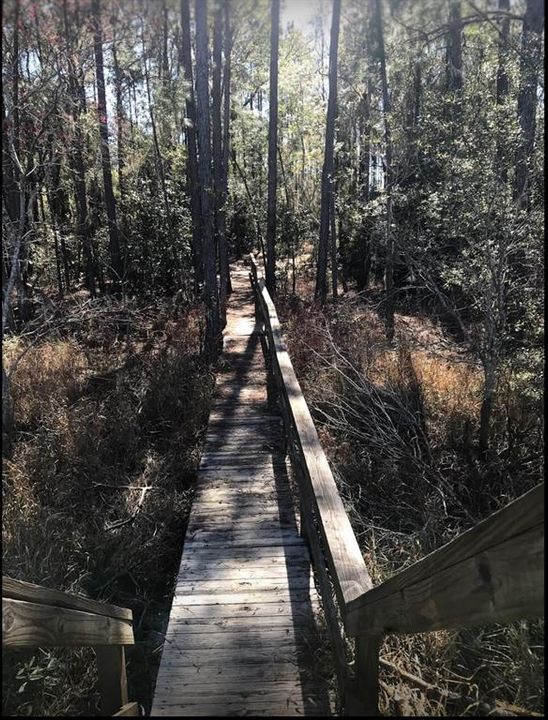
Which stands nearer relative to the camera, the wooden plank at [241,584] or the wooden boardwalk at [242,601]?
the wooden boardwalk at [242,601]

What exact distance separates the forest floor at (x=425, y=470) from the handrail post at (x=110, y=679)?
1.25 metres

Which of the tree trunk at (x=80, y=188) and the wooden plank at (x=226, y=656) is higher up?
the tree trunk at (x=80, y=188)

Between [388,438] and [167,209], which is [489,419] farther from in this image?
[167,209]

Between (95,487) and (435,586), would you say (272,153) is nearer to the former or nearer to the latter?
(95,487)

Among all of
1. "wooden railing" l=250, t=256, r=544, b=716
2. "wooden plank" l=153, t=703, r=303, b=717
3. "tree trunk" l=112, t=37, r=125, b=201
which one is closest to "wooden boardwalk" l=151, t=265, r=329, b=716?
"wooden plank" l=153, t=703, r=303, b=717

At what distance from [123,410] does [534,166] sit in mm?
6549

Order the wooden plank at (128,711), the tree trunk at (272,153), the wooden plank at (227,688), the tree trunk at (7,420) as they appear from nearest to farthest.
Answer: the wooden plank at (128,711), the wooden plank at (227,688), the tree trunk at (7,420), the tree trunk at (272,153)

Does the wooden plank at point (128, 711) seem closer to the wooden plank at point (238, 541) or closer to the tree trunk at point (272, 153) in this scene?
the wooden plank at point (238, 541)

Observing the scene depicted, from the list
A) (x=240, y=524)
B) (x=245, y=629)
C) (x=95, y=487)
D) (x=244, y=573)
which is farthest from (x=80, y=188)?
(x=245, y=629)

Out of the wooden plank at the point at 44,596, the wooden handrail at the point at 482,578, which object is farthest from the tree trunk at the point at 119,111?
the wooden handrail at the point at 482,578

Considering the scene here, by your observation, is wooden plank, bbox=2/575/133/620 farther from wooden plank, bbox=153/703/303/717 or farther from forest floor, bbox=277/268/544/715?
forest floor, bbox=277/268/544/715

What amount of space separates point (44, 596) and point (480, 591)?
126cm

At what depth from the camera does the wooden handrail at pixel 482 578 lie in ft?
2.97

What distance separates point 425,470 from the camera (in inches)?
249
